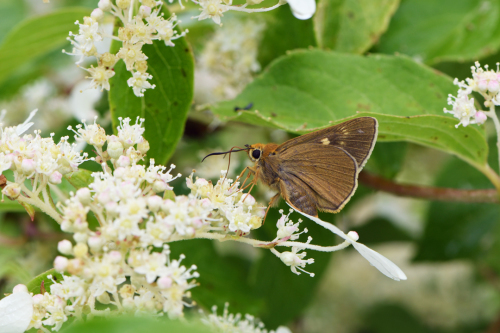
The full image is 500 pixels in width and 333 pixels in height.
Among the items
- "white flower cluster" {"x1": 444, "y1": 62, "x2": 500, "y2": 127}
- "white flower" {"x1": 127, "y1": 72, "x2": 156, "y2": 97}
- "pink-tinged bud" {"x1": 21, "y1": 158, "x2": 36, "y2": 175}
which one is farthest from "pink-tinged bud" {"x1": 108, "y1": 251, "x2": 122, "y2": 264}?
"white flower cluster" {"x1": 444, "y1": 62, "x2": 500, "y2": 127}

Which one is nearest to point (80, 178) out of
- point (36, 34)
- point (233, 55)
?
point (36, 34)

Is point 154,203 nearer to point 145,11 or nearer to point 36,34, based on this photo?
point 145,11

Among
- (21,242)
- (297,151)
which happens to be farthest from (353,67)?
(21,242)

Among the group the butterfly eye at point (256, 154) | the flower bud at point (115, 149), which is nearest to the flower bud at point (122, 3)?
the flower bud at point (115, 149)

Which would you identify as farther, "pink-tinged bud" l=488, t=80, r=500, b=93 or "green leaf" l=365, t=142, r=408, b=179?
"green leaf" l=365, t=142, r=408, b=179

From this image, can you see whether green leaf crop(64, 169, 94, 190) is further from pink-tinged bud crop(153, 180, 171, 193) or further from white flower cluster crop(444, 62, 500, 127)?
white flower cluster crop(444, 62, 500, 127)

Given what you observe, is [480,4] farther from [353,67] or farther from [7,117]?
[7,117]
